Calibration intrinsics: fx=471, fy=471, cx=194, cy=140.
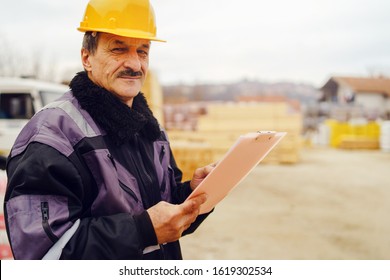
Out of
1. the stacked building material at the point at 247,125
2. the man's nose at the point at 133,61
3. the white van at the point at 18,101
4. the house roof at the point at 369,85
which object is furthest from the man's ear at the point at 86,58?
the house roof at the point at 369,85

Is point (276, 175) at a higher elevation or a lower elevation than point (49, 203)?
lower

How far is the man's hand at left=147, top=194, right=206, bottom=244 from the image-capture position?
1.11 metres

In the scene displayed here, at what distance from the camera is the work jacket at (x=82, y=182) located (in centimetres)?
103

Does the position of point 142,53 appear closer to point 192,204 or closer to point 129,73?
point 129,73

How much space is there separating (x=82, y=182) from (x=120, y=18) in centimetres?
44

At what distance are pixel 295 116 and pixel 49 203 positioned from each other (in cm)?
1020

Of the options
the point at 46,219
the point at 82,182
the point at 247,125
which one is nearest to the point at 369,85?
the point at 247,125

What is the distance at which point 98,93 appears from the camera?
4.00 ft

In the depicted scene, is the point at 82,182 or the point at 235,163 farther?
the point at 235,163

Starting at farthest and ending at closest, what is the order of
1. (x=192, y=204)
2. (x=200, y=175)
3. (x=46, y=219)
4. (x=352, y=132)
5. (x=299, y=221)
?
1. (x=352, y=132)
2. (x=299, y=221)
3. (x=200, y=175)
4. (x=192, y=204)
5. (x=46, y=219)

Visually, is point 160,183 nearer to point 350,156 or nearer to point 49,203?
point 49,203

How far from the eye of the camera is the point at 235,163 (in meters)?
1.21

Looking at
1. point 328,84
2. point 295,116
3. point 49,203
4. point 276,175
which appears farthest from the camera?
point 328,84
